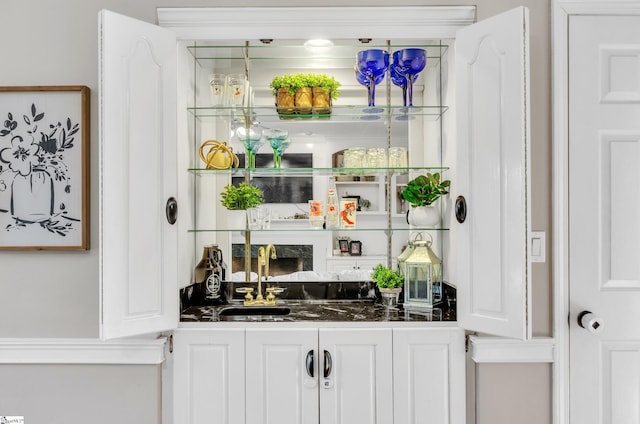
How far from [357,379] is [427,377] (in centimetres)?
28

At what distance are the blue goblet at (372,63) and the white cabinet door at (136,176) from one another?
81 centimetres

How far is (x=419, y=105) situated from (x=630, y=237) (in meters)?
1.07

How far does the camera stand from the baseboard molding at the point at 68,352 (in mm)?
1720

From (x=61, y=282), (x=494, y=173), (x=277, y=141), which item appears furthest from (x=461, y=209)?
(x=61, y=282)

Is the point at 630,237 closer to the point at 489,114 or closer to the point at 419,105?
the point at 489,114

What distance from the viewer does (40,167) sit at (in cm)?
175

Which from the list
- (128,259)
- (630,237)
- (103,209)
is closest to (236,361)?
(128,259)

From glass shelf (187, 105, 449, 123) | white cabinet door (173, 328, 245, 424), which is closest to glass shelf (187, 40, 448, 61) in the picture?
glass shelf (187, 105, 449, 123)

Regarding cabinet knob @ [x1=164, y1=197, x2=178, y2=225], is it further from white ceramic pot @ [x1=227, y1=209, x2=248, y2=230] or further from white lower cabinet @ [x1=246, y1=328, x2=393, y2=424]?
white lower cabinet @ [x1=246, y1=328, x2=393, y2=424]

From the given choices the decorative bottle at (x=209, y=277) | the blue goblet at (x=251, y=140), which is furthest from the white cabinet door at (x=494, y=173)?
the decorative bottle at (x=209, y=277)

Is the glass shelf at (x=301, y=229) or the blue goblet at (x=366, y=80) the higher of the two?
the blue goblet at (x=366, y=80)

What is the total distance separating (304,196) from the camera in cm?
213

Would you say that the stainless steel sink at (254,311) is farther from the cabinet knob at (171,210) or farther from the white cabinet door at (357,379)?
the cabinet knob at (171,210)

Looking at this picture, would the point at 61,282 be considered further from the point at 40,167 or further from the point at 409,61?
the point at 409,61
